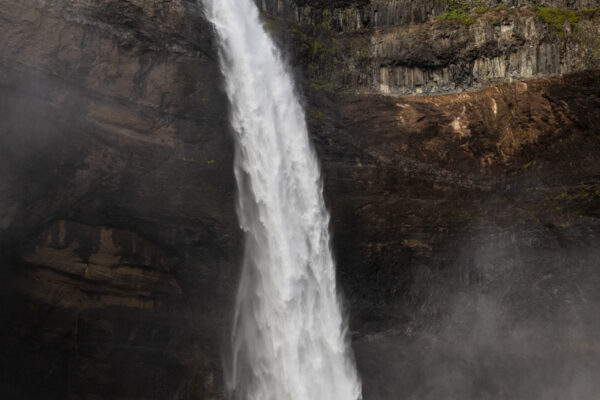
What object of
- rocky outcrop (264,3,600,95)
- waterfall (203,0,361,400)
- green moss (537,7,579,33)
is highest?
green moss (537,7,579,33)

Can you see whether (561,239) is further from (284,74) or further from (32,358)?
(32,358)

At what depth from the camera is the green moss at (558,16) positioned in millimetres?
18438

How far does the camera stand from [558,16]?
18.6 meters

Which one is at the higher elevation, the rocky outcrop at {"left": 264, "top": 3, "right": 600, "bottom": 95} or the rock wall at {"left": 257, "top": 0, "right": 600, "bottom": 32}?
the rock wall at {"left": 257, "top": 0, "right": 600, "bottom": 32}

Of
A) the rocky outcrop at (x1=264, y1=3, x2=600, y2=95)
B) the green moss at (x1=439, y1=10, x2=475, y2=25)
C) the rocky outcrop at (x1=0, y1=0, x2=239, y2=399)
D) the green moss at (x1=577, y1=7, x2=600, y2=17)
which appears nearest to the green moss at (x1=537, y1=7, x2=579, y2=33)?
the rocky outcrop at (x1=264, y1=3, x2=600, y2=95)

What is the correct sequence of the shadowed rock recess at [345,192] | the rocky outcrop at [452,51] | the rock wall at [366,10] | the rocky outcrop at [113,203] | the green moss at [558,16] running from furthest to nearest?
1. the rock wall at [366,10]
2. the green moss at [558,16]
3. the rocky outcrop at [452,51]
4. the shadowed rock recess at [345,192]
5. the rocky outcrop at [113,203]

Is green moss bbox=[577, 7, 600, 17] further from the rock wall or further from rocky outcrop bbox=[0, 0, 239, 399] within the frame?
rocky outcrop bbox=[0, 0, 239, 399]

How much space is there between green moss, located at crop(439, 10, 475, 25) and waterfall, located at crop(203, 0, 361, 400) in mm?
7904

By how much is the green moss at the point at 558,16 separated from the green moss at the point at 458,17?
2.43 metres

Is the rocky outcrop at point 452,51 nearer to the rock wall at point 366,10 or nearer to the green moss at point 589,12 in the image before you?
the green moss at point 589,12

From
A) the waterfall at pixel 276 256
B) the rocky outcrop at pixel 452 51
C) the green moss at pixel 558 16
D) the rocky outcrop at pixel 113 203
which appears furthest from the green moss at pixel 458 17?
the rocky outcrop at pixel 113 203

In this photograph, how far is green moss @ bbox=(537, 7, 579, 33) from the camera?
18.4m

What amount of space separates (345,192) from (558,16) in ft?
34.0

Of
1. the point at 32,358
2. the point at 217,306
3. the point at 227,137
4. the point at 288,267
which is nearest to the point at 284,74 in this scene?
the point at 227,137
